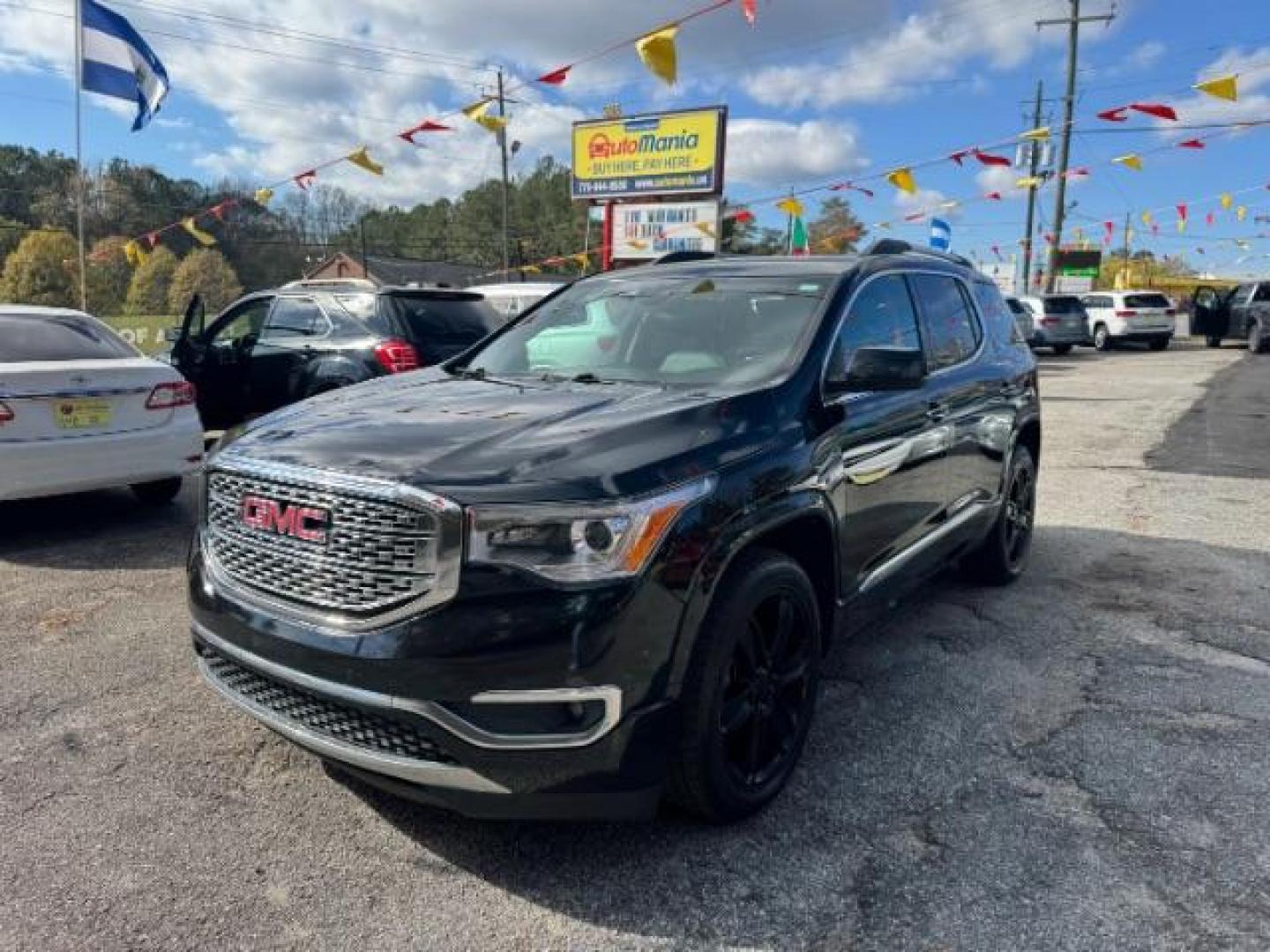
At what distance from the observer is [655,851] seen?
2707mm

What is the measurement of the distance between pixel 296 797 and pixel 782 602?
1.67 meters

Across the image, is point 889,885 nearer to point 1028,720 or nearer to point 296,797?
point 1028,720

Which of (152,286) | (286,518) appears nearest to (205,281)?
(152,286)

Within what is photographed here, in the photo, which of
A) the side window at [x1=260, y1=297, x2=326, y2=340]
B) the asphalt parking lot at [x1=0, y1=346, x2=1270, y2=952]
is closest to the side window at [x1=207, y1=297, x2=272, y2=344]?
the side window at [x1=260, y1=297, x2=326, y2=340]

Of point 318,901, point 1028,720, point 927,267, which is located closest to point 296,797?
point 318,901

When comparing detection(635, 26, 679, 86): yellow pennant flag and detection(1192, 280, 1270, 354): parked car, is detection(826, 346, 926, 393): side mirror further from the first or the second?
detection(1192, 280, 1270, 354): parked car

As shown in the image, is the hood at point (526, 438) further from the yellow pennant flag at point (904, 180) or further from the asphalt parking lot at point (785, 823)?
the yellow pennant flag at point (904, 180)

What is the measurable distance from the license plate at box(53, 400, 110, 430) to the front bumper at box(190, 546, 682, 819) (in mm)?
4258

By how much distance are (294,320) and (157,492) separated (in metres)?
2.03

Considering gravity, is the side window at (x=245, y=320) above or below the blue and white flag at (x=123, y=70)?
below

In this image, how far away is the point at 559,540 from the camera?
2324 millimetres

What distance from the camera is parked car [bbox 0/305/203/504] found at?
5.63 meters

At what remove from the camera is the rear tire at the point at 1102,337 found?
97.9ft

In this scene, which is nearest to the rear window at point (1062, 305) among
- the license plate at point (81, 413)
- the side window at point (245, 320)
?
the side window at point (245, 320)
